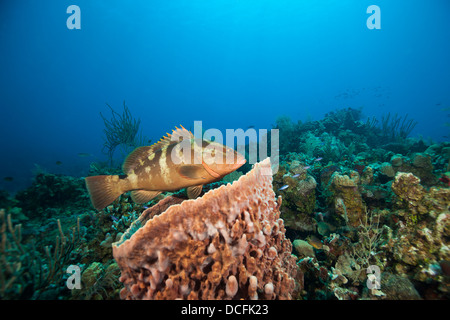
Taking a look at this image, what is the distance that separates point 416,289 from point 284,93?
163366 mm

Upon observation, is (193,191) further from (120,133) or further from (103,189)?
(120,133)

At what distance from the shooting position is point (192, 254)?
1.81 meters

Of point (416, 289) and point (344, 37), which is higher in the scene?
point (344, 37)

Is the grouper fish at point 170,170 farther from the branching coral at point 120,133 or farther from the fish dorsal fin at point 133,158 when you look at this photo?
the branching coral at point 120,133

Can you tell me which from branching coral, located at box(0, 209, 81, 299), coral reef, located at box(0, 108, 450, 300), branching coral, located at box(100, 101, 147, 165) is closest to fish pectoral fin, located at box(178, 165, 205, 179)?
coral reef, located at box(0, 108, 450, 300)

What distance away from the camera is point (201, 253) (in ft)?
6.01

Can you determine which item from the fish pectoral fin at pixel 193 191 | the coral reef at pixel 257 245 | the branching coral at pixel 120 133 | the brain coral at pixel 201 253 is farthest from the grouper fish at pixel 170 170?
the branching coral at pixel 120 133

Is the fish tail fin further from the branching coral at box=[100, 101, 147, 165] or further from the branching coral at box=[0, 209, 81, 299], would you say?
the branching coral at box=[100, 101, 147, 165]

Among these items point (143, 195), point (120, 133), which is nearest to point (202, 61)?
point (120, 133)

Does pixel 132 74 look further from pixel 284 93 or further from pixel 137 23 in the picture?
pixel 284 93

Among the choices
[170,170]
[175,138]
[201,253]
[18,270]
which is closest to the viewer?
[201,253]

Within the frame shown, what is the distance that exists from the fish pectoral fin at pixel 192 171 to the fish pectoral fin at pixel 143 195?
2.70 feet

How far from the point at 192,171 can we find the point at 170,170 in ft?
1.49
